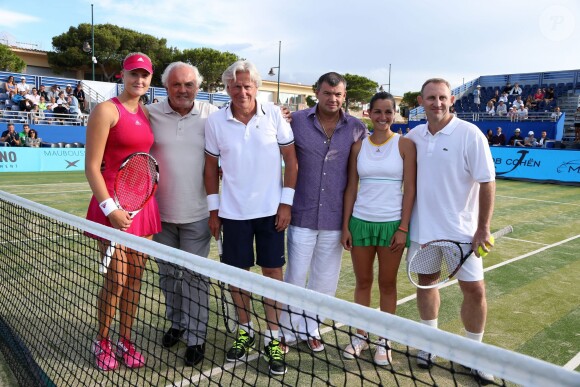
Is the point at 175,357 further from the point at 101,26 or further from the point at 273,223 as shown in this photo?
the point at 101,26

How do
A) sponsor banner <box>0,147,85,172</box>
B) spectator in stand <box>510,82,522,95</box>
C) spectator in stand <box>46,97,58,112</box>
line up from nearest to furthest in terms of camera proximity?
sponsor banner <box>0,147,85,172</box> → spectator in stand <box>46,97,58,112</box> → spectator in stand <box>510,82,522,95</box>

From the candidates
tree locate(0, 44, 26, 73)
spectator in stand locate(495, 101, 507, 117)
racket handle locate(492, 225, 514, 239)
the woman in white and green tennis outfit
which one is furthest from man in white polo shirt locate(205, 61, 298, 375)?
tree locate(0, 44, 26, 73)

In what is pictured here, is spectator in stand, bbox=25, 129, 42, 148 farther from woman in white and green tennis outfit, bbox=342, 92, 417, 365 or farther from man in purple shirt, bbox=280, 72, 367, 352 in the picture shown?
woman in white and green tennis outfit, bbox=342, 92, 417, 365

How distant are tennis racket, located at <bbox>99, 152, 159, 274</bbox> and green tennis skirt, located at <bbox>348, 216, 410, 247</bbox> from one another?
157cm

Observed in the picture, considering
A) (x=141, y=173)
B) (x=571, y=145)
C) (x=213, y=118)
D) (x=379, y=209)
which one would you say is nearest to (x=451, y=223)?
(x=379, y=209)

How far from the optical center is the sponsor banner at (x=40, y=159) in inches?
677

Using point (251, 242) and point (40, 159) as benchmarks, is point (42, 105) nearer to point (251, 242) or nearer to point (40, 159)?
point (40, 159)

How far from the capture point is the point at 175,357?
382 centimetres

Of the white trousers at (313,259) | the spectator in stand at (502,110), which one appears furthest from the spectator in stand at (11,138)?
the spectator in stand at (502,110)

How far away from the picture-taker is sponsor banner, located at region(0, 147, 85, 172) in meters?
17.2

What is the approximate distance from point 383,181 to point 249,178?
1.01 meters

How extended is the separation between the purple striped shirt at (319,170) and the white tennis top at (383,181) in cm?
21

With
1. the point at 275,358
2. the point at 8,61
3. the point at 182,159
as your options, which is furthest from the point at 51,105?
the point at 8,61

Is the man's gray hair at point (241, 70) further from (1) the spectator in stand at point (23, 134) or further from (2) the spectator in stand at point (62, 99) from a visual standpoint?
(2) the spectator in stand at point (62, 99)
